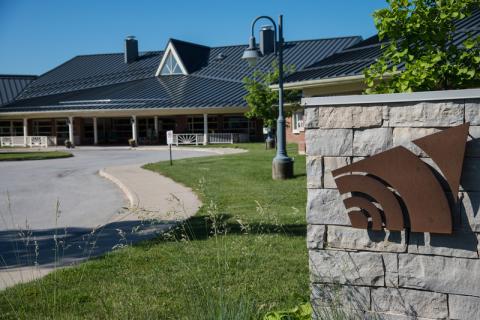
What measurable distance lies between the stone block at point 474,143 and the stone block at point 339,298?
3.67 feet

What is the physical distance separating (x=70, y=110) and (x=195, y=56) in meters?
12.4

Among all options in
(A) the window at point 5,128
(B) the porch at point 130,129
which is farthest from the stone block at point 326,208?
(A) the window at point 5,128

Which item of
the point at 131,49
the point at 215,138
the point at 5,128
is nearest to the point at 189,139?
the point at 215,138

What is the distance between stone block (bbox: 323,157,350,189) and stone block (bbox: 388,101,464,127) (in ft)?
1.32

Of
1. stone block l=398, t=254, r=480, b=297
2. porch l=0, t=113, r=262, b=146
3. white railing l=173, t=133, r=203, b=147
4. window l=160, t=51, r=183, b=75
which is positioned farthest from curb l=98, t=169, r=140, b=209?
window l=160, t=51, r=183, b=75

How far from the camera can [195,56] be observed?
47688 mm

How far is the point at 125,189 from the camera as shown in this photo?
13.2 meters

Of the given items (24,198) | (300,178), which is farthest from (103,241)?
(300,178)

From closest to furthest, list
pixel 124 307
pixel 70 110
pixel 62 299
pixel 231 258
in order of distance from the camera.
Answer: pixel 124 307 < pixel 62 299 < pixel 231 258 < pixel 70 110

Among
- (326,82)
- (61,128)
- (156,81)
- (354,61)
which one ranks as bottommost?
(61,128)

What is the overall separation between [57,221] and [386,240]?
6.65m

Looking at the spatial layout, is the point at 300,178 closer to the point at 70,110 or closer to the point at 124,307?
the point at 124,307

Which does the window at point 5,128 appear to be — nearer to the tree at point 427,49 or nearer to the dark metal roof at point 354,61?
the dark metal roof at point 354,61

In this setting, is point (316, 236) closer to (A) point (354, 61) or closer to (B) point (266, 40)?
(A) point (354, 61)
